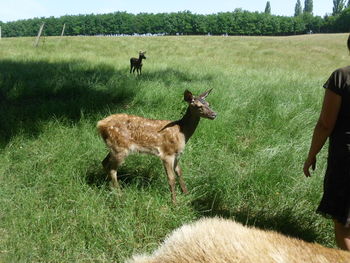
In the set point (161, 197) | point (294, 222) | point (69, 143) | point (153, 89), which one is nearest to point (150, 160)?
point (161, 197)

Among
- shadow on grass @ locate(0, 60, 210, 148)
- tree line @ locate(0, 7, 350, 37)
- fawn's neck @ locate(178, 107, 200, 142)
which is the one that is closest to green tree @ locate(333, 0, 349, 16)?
tree line @ locate(0, 7, 350, 37)

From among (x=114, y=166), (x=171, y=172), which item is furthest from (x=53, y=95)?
(x=171, y=172)

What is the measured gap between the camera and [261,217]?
372 cm

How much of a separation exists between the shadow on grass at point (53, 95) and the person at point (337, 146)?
4.17m

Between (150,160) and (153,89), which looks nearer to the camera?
(150,160)

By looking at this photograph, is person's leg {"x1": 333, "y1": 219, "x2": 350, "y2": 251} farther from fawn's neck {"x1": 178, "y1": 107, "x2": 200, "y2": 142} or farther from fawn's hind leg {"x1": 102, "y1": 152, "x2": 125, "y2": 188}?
fawn's hind leg {"x1": 102, "y1": 152, "x2": 125, "y2": 188}

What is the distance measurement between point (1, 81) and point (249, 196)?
21.8 ft

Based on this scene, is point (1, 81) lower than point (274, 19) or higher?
lower

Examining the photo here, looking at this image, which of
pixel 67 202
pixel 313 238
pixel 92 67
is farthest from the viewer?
pixel 92 67

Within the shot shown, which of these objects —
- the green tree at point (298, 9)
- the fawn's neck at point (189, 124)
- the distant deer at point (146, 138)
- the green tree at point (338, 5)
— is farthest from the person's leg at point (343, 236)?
the green tree at point (298, 9)

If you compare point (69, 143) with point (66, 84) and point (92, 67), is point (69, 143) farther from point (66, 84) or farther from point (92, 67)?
point (92, 67)

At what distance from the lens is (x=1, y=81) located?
319 inches

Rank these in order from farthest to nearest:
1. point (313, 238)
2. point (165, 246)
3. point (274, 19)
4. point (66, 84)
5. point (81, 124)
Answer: point (274, 19), point (66, 84), point (81, 124), point (313, 238), point (165, 246)

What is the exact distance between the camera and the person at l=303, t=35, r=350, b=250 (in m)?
2.47
